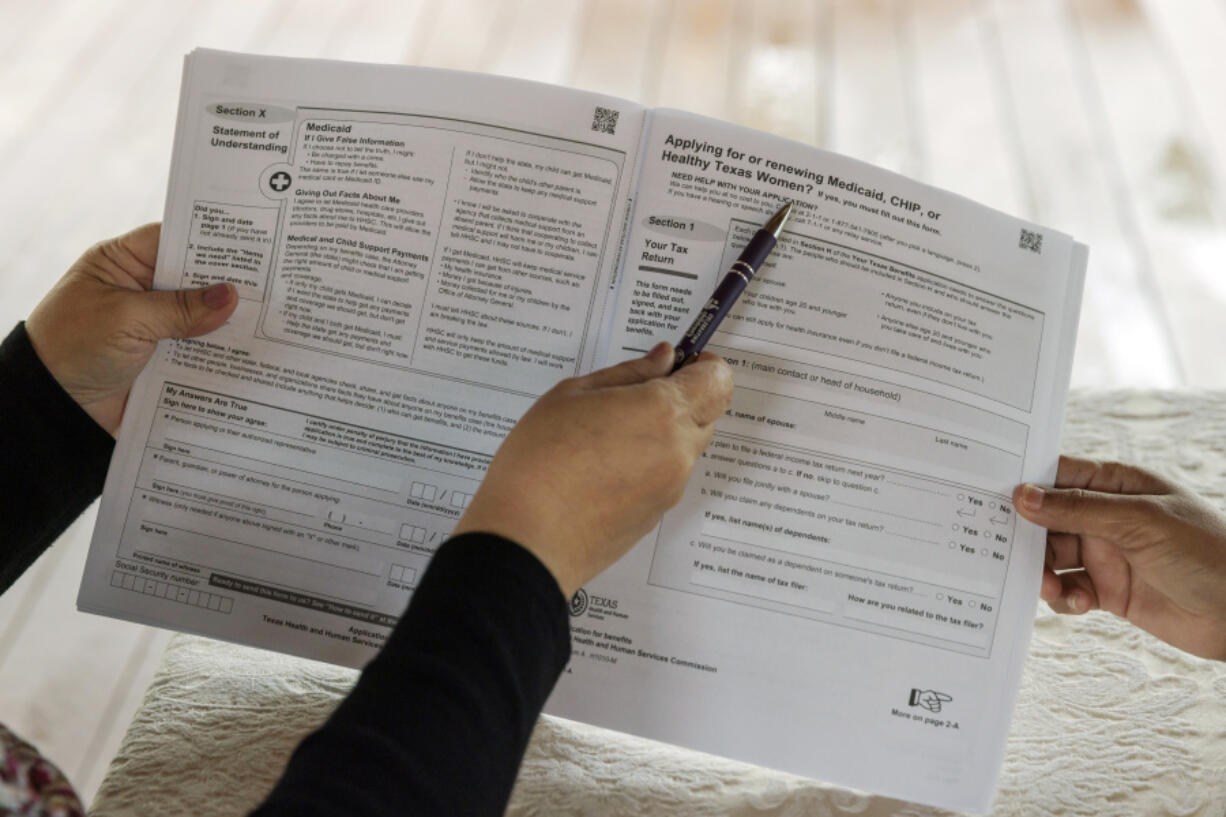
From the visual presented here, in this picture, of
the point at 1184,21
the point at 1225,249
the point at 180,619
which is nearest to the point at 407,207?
the point at 180,619

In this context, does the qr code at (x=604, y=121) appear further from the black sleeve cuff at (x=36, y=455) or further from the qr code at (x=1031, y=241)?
the black sleeve cuff at (x=36, y=455)

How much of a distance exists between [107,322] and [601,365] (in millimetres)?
364

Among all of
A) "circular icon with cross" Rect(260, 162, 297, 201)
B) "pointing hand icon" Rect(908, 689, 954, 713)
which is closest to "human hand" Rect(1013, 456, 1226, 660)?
"pointing hand icon" Rect(908, 689, 954, 713)

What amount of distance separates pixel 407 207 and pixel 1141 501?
0.59 metres

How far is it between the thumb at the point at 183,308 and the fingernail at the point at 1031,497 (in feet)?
1.99

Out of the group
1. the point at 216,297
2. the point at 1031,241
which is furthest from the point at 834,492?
the point at 216,297

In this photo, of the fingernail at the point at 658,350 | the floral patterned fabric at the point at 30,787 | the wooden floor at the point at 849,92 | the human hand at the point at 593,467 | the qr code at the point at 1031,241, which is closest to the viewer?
the floral patterned fabric at the point at 30,787

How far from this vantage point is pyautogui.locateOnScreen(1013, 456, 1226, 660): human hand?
0.71m

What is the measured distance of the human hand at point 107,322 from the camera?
724mm

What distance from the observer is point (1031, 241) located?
0.77 metres

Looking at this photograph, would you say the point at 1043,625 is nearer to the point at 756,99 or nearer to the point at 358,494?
the point at 358,494

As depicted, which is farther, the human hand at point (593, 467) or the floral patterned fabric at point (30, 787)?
the human hand at point (593, 467)

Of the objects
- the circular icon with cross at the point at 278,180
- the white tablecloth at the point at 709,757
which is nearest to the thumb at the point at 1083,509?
the white tablecloth at the point at 709,757

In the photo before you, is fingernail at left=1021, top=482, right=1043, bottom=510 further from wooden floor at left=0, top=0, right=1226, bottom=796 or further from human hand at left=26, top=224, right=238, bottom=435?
wooden floor at left=0, top=0, right=1226, bottom=796
